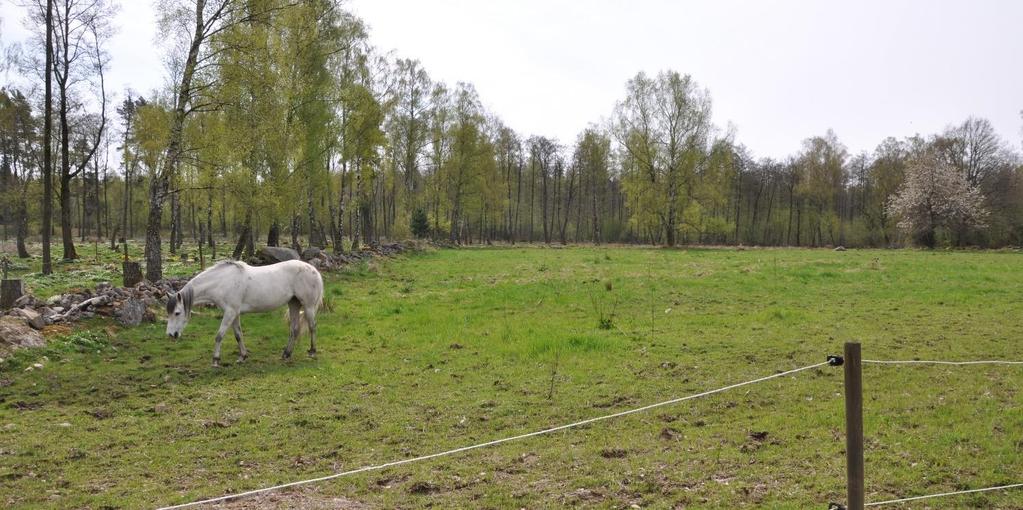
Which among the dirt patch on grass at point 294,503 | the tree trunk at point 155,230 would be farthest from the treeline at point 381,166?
the dirt patch on grass at point 294,503

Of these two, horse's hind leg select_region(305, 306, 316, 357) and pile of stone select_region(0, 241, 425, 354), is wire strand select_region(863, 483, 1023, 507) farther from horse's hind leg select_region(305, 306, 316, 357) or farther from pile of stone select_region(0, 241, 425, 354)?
pile of stone select_region(0, 241, 425, 354)

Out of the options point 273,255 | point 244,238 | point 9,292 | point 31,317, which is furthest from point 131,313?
point 244,238

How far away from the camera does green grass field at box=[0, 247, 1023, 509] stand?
16.4ft

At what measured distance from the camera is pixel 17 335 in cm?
948

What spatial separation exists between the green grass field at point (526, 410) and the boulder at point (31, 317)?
943mm

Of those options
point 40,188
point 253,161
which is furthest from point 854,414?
point 40,188

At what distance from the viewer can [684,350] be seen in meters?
10.0

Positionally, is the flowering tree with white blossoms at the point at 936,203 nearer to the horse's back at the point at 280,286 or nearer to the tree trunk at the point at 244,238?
the tree trunk at the point at 244,238

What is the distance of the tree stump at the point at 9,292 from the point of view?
11.3 m

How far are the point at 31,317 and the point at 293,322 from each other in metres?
4.53

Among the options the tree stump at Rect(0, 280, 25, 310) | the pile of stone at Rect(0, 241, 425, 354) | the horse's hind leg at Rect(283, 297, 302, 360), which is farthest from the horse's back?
the tree stump at Rect(0, 280, 25, 310)

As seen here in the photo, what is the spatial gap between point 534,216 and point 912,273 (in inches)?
2119

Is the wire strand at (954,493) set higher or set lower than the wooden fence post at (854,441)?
lower

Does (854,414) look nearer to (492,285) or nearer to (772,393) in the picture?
(772,393)
